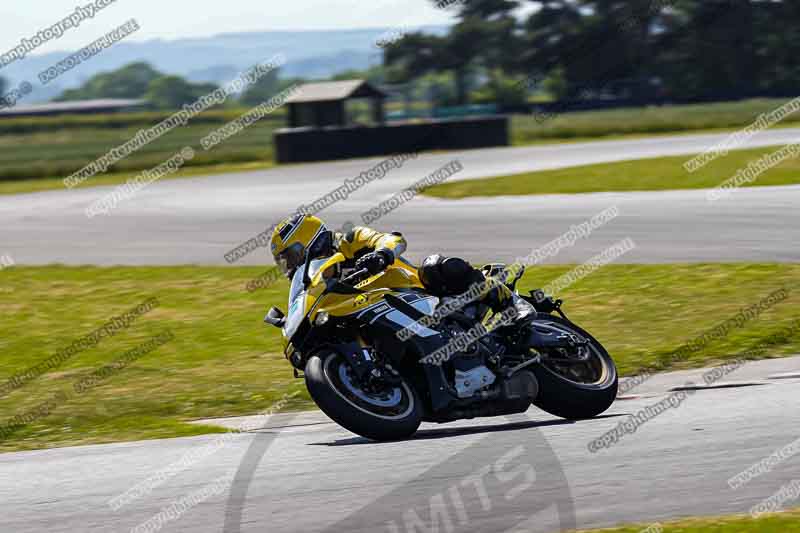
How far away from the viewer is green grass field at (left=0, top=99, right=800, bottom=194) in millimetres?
43281

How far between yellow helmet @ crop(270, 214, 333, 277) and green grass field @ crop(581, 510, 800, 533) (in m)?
2.94

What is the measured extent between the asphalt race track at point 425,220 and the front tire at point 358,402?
8.65 m

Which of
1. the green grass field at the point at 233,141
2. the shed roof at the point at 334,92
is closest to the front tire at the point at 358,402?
the green grass field at the point at 233,141

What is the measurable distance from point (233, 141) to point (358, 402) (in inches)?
1665

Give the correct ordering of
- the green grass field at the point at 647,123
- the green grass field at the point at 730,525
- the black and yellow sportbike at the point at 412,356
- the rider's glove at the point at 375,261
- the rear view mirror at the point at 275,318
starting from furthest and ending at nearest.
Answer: the green grass field at the point at 647,123, the rear view mirror at the point at 275,318, the rider's glove at the point at 375,261, the black and yellow sportbike at the point at 412,356, the green grass field at the point at 730,525

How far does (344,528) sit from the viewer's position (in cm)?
575

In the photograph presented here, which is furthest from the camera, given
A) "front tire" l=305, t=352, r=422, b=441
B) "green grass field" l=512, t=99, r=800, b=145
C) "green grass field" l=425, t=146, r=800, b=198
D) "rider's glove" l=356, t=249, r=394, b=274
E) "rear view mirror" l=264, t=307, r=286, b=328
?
"green grass field" l=512, t=99, r=800, b=145

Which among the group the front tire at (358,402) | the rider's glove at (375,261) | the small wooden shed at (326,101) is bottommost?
the small wooden shed at (326,101)

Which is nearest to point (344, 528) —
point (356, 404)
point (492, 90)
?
point (356, 404)

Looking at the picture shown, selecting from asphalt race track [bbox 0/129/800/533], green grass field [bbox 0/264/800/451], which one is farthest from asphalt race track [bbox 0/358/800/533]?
green grass field [bbox 0/264/800/451]

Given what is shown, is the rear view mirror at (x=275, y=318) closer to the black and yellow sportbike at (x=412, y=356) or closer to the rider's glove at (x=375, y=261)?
the black and yellow sportbike at (x=412, y=356)

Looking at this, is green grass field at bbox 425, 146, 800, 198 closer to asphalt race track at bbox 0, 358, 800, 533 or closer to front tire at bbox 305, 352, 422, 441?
asphalt race track at bbox 0, 358, 800, 533

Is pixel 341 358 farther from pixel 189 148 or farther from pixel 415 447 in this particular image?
pixel 189 148

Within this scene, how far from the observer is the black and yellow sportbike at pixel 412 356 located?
725cm
